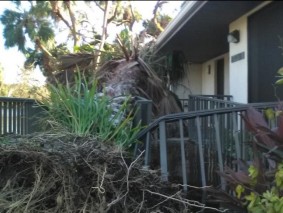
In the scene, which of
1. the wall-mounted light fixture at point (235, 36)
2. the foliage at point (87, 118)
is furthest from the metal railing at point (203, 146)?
the wall-mounted light fixture at point (235, 36)

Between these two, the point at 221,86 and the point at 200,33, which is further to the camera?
the point at 221,86

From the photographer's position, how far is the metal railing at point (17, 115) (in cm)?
662

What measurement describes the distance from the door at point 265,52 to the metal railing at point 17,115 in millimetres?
3636

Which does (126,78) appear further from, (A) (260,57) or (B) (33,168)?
(B) (33,168)

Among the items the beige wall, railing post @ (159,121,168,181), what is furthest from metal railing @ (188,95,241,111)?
the beige wall

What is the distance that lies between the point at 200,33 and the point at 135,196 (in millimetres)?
6048

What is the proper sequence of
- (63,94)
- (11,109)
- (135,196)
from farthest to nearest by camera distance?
1. (11,109)
2. (63,94)
3. (135,196)

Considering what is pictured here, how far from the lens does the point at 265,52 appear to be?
706 centimetres

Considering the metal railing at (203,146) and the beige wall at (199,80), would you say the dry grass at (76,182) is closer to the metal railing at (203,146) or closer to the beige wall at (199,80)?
the metal railing at (203,146)

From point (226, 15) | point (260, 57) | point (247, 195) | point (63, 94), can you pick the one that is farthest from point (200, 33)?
point (247, 195)

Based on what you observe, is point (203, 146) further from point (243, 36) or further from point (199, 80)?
point (199, 80)

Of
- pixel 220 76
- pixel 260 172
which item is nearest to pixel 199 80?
pixel 220 76

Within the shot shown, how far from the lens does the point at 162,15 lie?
2509 cm

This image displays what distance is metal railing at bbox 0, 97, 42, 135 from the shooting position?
662 cm
